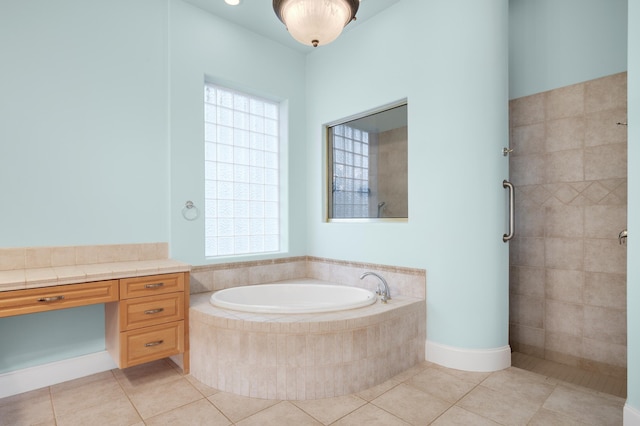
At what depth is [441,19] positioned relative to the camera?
103 inches

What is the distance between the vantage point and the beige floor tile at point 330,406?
1.91 meters

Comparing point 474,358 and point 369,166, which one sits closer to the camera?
point 474,358

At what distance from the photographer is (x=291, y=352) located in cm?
210

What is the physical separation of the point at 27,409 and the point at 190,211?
1591 mm

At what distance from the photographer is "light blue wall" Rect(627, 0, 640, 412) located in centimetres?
166

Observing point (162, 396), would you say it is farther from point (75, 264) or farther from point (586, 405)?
point (586, 405)

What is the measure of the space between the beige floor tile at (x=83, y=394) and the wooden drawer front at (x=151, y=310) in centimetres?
44

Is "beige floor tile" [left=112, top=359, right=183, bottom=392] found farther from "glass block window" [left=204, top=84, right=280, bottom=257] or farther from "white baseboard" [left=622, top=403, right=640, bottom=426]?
"white baseboard" [left=622, top=403, right=640, bottom=426]

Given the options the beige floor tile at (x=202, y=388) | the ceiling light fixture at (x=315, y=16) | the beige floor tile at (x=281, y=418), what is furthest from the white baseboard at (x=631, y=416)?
the ceiling light fixture at (x=315, y=16)

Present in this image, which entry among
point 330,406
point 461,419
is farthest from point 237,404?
point 461,419

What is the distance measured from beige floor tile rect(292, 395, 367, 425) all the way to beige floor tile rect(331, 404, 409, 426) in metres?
0.04

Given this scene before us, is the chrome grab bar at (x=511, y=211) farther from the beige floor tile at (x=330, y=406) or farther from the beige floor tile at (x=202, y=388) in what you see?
the beige floor tile at (x=202, y=388)

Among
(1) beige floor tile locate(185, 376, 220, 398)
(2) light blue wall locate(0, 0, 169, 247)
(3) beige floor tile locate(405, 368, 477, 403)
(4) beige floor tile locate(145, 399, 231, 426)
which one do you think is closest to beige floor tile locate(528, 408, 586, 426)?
(3) beige floor tile locate(405, 368, 477, 403)

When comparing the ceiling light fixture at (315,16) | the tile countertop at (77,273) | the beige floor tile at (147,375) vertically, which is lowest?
the beige floor tile at (147,375)
